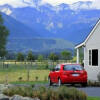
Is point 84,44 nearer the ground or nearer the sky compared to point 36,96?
nearer the sky

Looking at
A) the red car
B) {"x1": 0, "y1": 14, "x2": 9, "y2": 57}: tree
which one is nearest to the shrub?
the red car

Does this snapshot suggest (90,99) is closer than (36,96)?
No

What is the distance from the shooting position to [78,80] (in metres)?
30.0

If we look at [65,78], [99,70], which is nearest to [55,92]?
[65,78]

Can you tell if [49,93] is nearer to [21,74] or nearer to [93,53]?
[93,53]

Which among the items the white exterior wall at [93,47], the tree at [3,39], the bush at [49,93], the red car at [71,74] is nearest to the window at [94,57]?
the white exterior wall at [93,47]

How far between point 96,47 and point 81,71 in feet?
24.5

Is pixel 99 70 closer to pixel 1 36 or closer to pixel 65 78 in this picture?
pixel 65 78

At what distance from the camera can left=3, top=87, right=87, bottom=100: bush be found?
56.9 feet

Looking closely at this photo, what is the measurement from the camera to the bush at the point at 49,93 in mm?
17328

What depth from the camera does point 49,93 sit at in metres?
17.5

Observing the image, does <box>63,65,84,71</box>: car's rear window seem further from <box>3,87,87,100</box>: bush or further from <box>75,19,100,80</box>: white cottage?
<box>3,87,87,100</box>: bush

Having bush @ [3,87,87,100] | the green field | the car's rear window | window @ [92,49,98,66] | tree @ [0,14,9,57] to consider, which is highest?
tree @ [0,14,9,57]

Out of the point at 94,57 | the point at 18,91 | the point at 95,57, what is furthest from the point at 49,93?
the point at 94,57
